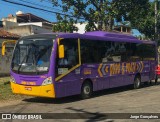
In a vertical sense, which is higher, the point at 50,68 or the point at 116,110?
the point at 50,68

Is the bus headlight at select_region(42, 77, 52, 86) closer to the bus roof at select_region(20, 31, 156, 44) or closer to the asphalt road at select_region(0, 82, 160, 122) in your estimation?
the asphalt road at select_region(0, 82, 160, 122)

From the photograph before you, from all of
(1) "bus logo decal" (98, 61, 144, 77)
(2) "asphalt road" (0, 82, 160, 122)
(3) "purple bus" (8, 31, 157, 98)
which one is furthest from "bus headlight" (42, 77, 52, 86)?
(1) "bus logo decal" (98, 61, 144, 77)

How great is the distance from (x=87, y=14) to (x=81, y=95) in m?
11.5

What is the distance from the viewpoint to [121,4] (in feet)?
81.9

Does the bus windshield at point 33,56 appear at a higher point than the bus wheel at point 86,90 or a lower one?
higher

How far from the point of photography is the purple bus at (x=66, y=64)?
14086 mm

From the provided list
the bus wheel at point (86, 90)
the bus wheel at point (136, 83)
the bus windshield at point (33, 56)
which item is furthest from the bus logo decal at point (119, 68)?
the bus windshield at point (33, 56)

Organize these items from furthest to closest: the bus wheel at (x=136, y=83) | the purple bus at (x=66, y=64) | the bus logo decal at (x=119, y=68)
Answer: the bus wheel at (x=136, y=83) → the bus logo decal at (x=119, y=68) → the purple bus at (x=66, y=64)

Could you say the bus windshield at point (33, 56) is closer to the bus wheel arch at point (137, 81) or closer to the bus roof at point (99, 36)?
the bus roof at point (99, 36)

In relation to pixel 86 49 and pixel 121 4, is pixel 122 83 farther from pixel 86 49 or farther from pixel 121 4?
pixel 121 4

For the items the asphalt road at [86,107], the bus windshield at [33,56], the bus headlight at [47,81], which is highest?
the bus windshield at [33,56]

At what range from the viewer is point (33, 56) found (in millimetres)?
14477

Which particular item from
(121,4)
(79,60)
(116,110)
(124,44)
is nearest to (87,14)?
(121,4)

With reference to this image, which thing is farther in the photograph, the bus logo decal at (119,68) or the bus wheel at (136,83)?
the bus wheel at (136,83)
